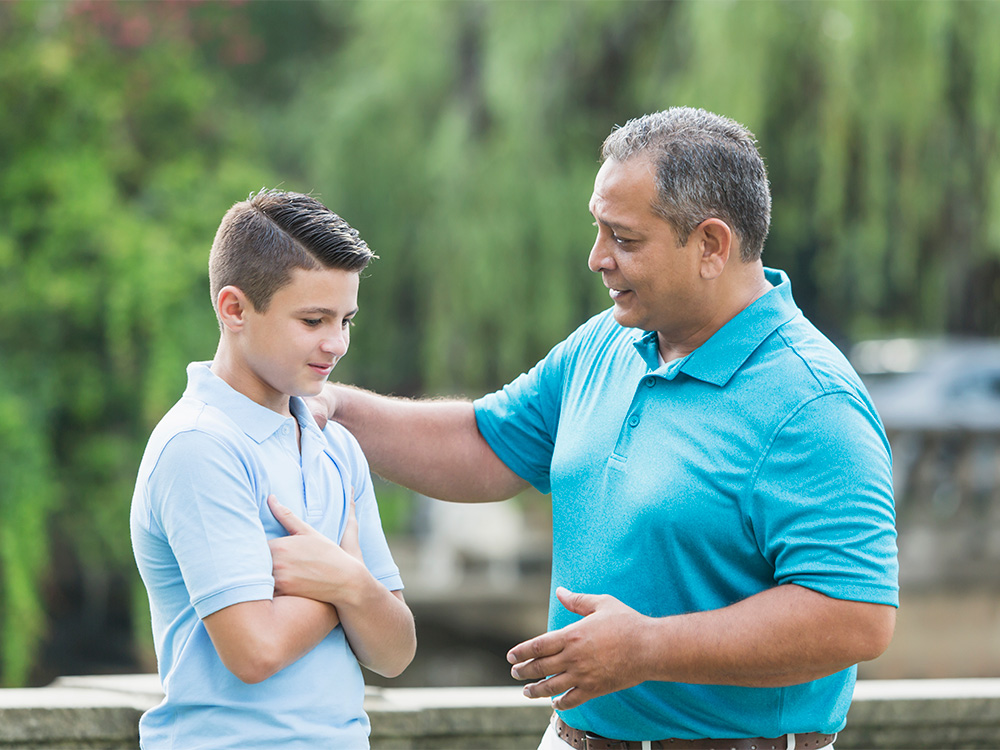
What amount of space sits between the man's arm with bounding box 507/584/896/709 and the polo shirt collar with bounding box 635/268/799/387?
0.39 m

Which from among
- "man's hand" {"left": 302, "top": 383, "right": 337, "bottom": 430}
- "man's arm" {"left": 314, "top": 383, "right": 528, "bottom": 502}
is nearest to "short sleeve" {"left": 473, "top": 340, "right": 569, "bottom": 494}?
"man's arm" {"left": 314, "top": 383, "right": 528, "bottom": 502}

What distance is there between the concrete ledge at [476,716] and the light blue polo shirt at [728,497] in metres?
0.59

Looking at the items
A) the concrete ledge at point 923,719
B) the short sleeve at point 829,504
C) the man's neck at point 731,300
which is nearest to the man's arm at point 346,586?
the short sleeve at point 829,504

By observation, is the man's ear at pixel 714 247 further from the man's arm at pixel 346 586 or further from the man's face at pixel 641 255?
the man's arm at pixel 346 586

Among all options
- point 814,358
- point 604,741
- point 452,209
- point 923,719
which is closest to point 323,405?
point 604,741

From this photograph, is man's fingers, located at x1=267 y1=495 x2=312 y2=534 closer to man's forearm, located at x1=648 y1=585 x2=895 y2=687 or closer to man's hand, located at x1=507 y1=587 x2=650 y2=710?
man's hand, located at x1=507 y1=587 x2=650 y2=710

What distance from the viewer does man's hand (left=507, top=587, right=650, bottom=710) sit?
167 centimetres

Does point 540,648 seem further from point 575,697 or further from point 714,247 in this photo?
point 714,247

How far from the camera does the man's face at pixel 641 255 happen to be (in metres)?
1.87

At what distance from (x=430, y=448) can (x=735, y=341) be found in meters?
0.78

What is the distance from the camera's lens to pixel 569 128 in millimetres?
8125

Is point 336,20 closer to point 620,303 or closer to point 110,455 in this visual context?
point 110,455

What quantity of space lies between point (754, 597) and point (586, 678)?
11.6 inches

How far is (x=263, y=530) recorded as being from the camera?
1571mm
